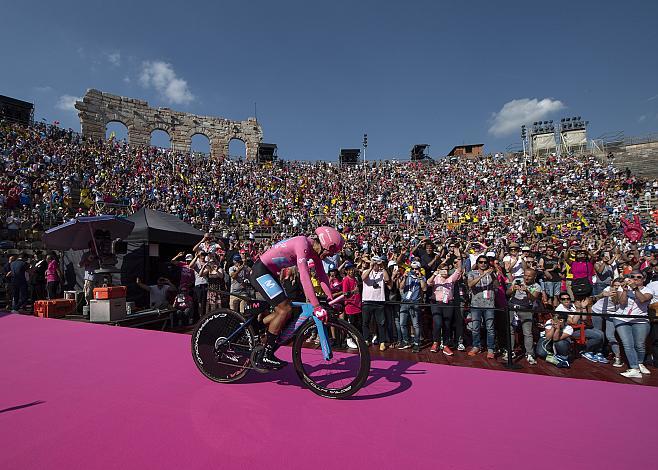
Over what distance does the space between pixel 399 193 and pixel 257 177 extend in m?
13.1

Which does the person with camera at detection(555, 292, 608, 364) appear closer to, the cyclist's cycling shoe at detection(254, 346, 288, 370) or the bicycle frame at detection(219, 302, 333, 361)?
the bicycle frame at detection(219, 302, 333, 361)

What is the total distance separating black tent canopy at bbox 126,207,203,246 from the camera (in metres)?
10.7

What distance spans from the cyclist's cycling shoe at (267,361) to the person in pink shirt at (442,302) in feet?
12.4

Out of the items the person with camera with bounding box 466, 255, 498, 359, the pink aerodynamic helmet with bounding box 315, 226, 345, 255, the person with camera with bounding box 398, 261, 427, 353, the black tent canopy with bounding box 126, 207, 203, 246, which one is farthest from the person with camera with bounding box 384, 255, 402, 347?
the black tent canopy with bounding box 126, 207, 203, 246

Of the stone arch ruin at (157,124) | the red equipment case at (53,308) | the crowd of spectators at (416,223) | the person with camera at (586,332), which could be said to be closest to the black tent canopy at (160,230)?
the crowd of spectators at (416,223)

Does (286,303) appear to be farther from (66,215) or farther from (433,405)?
(66,215)

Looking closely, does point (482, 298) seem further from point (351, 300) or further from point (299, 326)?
point (299, 326)

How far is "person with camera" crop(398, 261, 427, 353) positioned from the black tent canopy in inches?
315

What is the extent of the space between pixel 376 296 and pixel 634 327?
13.4 feet

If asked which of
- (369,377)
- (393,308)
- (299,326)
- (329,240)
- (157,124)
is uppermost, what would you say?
(157,124)

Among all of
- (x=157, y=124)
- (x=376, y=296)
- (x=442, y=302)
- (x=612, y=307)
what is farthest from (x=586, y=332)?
Result: (x=157, y=124)

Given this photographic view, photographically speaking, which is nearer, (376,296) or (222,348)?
(222,348)

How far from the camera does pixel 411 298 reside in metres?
6.70

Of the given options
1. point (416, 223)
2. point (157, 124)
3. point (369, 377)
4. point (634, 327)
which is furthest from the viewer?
point (157, 124)
